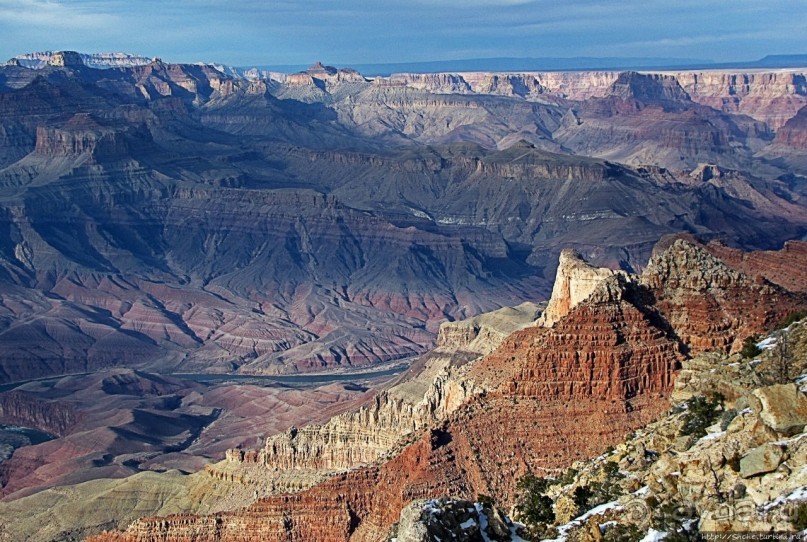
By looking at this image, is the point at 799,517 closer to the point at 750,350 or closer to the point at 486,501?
the point at 486,501

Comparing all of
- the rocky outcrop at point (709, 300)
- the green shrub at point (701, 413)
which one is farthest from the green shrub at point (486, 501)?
the rocky outcrop at point (709, 300)

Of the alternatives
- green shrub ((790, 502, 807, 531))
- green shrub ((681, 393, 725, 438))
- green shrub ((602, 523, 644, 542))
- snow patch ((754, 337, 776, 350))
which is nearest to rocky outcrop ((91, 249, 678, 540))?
snow patch ((754, 337, 776, 350))

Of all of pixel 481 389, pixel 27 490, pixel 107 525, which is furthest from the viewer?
pixel 27 490

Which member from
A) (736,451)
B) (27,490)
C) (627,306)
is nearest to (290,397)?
(27,490)

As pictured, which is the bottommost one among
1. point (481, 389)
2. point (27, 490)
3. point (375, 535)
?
point (27, 490)

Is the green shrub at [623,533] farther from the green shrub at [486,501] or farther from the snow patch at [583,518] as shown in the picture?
the green shrub at [486,501]

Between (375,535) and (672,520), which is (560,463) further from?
(672,520)
